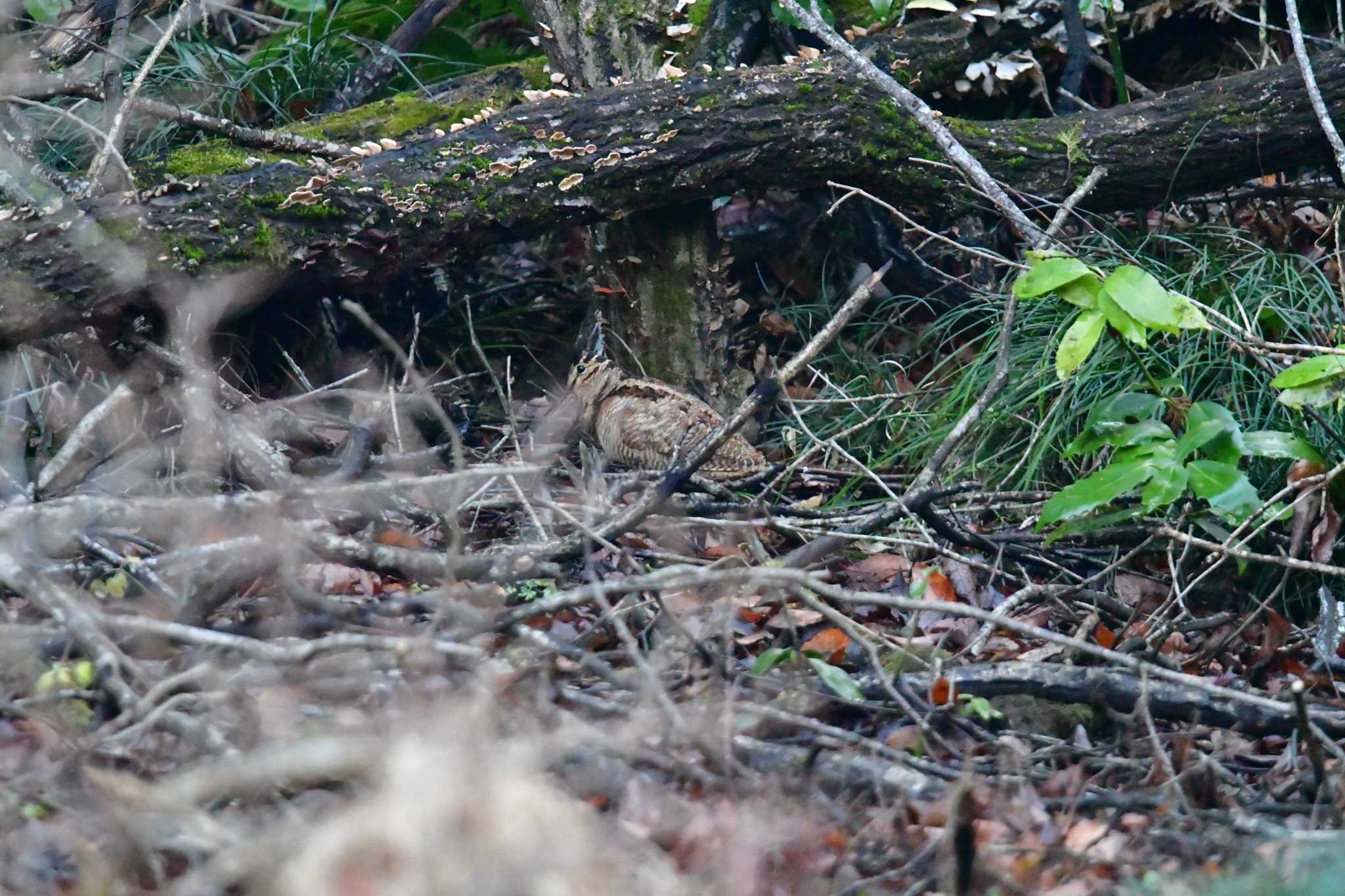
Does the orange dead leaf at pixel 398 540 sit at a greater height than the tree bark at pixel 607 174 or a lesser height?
lesser

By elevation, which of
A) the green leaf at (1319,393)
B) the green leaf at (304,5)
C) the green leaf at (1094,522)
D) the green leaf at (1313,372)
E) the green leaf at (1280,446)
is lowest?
the green leaf at (1094,522)

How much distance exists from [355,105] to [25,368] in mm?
1984

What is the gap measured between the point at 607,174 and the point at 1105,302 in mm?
1915

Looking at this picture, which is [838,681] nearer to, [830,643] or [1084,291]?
[830,643]

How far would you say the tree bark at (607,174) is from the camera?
Result: 364cm

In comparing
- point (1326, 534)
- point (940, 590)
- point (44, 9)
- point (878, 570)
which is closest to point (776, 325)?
point (878, 570)

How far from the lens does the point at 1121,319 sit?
2922mm

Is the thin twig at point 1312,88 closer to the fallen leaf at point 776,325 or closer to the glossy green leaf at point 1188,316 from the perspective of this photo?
the glossy green leaf at point 1188,316

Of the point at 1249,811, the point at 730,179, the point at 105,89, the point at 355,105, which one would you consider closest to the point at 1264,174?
the point at 730,179

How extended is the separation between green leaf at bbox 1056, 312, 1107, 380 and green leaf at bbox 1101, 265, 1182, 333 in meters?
0.07

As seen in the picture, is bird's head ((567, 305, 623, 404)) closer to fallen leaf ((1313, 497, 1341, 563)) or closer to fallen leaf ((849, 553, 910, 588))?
fallen leaf ((849, 553, 910, 588))

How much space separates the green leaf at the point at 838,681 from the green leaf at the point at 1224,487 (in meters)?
1.03

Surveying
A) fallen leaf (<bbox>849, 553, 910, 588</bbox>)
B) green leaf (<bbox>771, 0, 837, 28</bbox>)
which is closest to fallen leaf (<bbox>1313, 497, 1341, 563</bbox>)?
fallen leaf (<bbox>849, 553, 910, 588</bbox>)

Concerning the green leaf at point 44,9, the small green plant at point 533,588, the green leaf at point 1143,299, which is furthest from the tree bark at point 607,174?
the green leaf at point 1143,299
